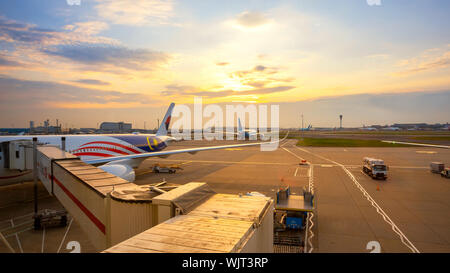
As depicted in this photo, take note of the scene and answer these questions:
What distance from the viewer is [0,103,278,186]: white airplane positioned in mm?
19625

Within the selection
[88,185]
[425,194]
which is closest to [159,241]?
[88,185]

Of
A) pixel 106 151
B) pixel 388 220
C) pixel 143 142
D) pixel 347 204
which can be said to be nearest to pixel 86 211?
pixel 388 220

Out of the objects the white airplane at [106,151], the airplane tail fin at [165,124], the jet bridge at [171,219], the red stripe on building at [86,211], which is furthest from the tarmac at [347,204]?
the airplane tail fin at [165,124]

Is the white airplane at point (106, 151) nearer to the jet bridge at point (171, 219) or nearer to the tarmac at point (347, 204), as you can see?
the tarmac at point (347, 204)

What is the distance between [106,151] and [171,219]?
82.0ft

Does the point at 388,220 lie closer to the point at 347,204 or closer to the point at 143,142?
the point at 347,204

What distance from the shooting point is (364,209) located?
59.9 feet

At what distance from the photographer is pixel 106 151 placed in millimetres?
27297

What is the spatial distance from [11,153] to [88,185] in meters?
15.3

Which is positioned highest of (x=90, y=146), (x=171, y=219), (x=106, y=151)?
(x=90, y=146)

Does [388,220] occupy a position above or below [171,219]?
below

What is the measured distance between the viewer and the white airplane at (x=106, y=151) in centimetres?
1962

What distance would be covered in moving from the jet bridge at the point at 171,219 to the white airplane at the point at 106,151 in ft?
42.2
